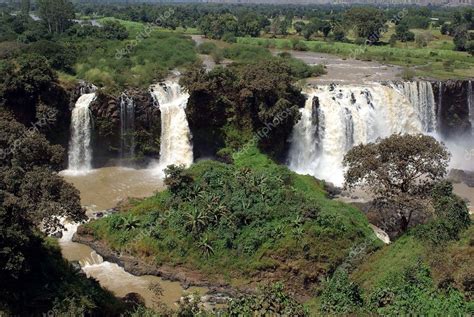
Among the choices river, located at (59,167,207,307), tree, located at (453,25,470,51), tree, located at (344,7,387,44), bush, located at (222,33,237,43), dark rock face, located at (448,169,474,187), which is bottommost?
river, located at (59,167,207,307)

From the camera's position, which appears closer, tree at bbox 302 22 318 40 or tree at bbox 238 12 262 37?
tree at bbox 302 22 318 40

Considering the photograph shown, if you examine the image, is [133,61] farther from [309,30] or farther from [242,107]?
[309,30]

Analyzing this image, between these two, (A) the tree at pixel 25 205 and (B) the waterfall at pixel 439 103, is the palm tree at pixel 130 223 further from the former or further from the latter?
(B) the waterfall at pixel 439 103

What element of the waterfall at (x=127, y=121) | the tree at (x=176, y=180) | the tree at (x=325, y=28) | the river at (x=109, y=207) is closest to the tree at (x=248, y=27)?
the tree at (x=325, y=28)

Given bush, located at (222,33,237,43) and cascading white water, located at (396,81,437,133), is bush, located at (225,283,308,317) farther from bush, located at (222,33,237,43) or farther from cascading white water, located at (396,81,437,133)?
bush, located at (222,33,237,43)

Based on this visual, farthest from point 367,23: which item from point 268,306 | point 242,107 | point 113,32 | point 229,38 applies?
point 268,306

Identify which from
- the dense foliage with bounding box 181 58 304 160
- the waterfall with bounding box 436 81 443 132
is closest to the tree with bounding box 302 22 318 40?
the waterfall with bounding box 436 81 443 132

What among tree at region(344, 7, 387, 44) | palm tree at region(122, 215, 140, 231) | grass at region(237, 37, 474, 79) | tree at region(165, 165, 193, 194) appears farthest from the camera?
tree at region(344, 7, 387, 44)

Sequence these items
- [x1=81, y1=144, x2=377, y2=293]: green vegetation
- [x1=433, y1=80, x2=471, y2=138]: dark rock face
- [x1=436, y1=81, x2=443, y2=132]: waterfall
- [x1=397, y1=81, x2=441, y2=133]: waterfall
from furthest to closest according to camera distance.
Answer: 1. [x1=433, y1=80, x2=471, y2=138]: dark rock face
2. [x1=436, y1=81, x2=443, y2=132]: waterfall
3. [x1=397, y1=81, x2=441, y2=133]: waterfall
4. [x1=81, y1=144, x2=377, y2=293]: green vegetation
